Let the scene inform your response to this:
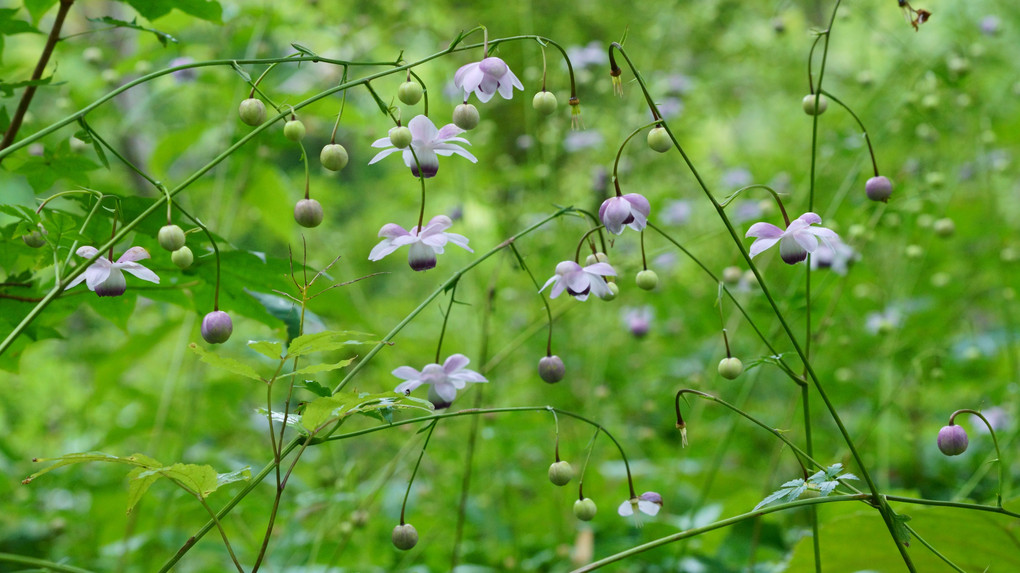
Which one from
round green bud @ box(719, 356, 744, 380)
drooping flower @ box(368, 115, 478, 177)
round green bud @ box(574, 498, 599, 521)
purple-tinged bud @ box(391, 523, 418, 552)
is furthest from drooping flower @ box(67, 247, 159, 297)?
round green bud @ box(719, 356, 744, 380)

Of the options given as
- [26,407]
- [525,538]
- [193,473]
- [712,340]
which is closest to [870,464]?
[712,340]

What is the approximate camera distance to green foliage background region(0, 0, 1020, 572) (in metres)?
1.50

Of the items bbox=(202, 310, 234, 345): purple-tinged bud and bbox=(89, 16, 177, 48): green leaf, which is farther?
bbox=(89, 16, 177, 48): green leaf

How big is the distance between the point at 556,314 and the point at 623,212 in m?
A: 0.88

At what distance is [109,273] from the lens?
2.74 feet

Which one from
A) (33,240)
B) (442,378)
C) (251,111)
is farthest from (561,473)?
(33,240)

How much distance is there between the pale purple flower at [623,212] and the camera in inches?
34.1

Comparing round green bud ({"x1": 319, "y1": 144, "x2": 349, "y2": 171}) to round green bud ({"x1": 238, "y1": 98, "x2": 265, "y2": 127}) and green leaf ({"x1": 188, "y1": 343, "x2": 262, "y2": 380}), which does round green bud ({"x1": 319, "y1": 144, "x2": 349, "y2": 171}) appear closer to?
round green bud ({"x1": 238, "y1": 98, "x2": 265, "y2": 127})

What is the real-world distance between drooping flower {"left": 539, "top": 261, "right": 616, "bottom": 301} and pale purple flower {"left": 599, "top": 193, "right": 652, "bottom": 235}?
50mm

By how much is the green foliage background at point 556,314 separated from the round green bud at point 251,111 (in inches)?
10.8

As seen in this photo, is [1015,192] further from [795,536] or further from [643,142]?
[795,536]

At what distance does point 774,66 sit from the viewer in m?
3.10

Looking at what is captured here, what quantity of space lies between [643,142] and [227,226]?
1393mm

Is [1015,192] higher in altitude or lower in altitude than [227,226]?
higher
